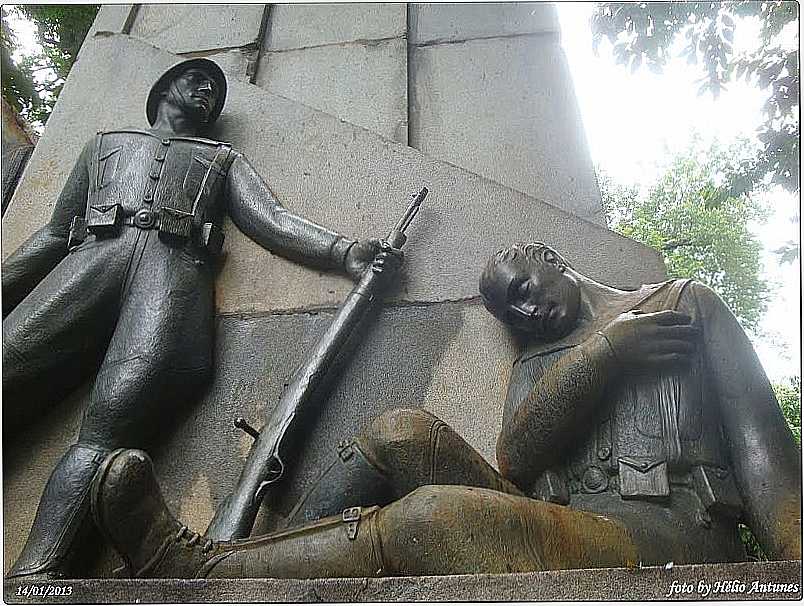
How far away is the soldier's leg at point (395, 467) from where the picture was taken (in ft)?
7.00

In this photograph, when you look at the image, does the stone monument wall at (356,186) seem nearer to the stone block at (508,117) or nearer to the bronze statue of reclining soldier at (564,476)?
the stone block at (508,117)

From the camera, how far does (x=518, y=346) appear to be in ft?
9.06

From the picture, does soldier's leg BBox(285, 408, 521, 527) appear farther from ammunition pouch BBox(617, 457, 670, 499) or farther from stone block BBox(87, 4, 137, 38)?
stone block BBox(87, 4, 137, 38)

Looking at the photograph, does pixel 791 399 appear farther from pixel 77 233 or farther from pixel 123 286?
pixel 77 233

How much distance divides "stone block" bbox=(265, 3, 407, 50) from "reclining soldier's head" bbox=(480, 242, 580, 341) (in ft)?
7.78

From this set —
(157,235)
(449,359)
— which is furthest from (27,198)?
(449,359)

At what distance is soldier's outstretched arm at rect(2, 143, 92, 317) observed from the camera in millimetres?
3027

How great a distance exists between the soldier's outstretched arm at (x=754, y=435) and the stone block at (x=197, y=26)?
131 inches

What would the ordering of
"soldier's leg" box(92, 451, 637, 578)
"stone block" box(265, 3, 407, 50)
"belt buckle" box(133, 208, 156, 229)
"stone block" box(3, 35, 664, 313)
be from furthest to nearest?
1. "stone block" box(265, 3, 407, 50)
2. "stone block" box(3, 35, 664, 313)
3. "belt buckle" box(133, 208, 156, 229)
4. "soldier's leg" box(92, 451, 637, 578)

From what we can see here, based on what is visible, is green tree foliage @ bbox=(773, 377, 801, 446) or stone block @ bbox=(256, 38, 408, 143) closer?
green tree foliage @ bbox=(773, 377, 801, 446)

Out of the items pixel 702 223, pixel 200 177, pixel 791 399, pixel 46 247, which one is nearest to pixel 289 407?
pixel 200 177

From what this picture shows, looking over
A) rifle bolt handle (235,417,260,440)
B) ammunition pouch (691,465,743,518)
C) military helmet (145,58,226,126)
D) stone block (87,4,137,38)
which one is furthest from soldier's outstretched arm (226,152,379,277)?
stone block (87,4,137,38)

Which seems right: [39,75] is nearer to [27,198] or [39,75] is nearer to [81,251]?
[27,198]

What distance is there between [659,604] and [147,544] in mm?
1178
